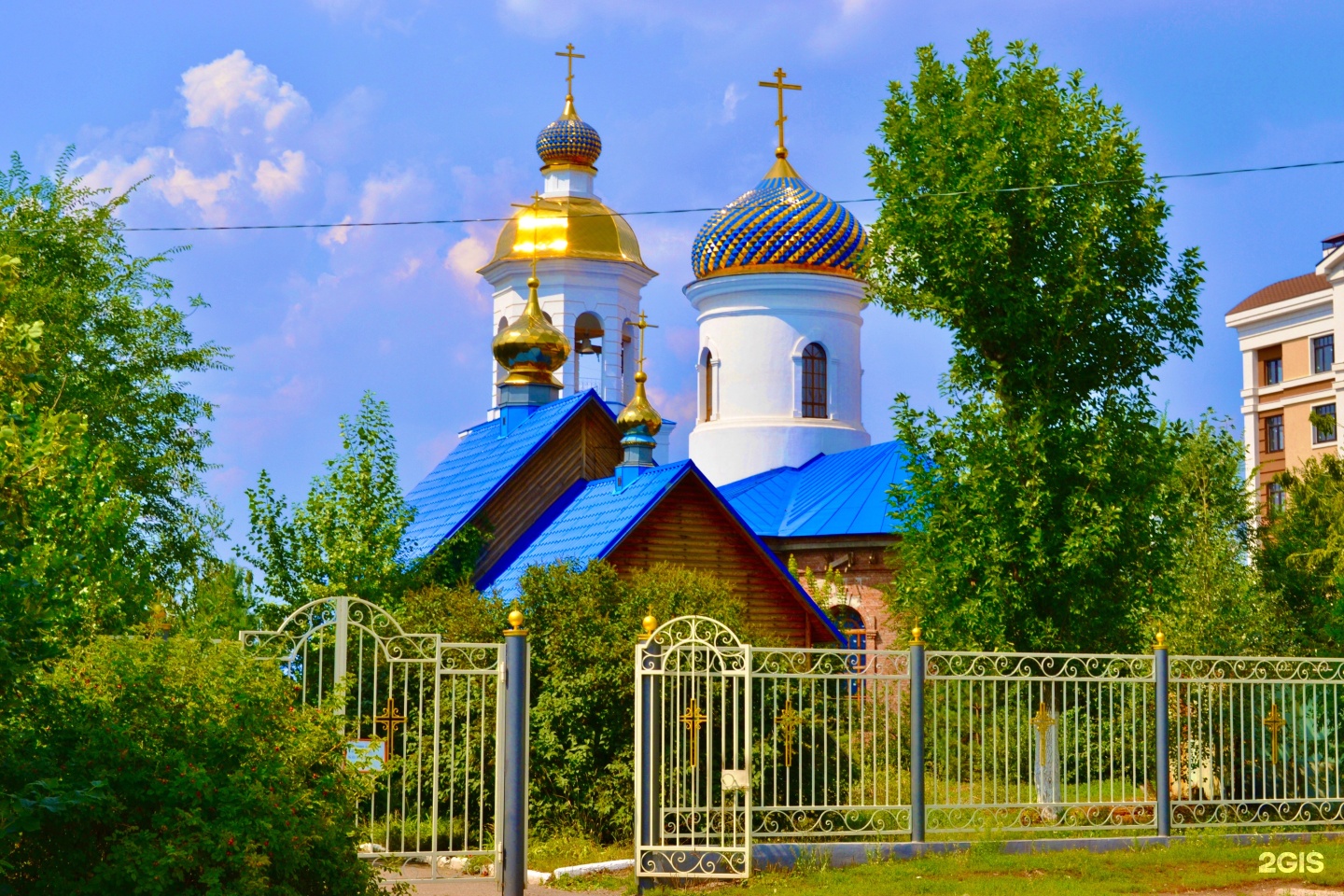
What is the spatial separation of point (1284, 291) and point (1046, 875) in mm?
43118

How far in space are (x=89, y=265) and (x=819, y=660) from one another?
12.5 meters

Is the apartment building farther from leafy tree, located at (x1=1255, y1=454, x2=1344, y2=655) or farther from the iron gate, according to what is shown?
the iron gate

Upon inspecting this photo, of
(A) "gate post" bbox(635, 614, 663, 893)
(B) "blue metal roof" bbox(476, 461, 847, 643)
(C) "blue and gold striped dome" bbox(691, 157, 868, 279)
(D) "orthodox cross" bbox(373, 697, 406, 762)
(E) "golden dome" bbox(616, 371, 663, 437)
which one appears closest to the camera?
(D) "orthodox cross" bbox(373, 697, 406, 762)

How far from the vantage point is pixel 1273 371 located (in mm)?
51156

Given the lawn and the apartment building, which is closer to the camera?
the lawn

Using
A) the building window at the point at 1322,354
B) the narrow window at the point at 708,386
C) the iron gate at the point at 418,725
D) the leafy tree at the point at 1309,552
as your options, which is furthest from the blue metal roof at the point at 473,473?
the building window at the point at 1322,354

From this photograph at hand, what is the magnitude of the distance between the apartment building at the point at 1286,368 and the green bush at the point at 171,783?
4281 cm

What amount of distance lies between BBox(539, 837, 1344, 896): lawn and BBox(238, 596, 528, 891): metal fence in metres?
1.32

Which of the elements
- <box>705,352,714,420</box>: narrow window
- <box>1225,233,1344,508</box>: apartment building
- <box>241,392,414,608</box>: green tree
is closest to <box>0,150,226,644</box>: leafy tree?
<box>241,392,414,608</box>: green tree

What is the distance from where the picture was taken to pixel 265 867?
294 inches

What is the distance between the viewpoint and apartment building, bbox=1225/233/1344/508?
1896 inches

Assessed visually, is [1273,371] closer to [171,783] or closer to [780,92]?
[780,92]

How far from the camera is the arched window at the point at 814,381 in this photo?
1357 inches

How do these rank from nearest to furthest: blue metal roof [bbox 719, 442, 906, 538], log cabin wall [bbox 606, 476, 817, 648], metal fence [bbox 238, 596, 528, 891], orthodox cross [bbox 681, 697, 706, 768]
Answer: metal fence [bbox 238, 596, 528, 891] → orthodox cross [bbox 681, 697, 706, 768] → log cabin wall [bbox 606, 476, 817, 648] → blue metal roof [bbox 719, 442, 906, 538]
